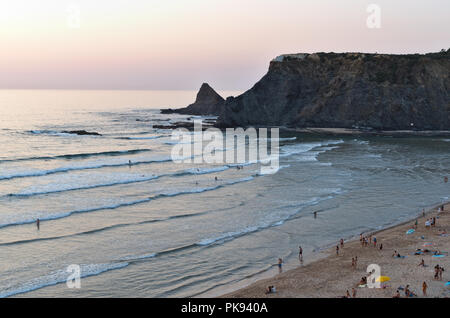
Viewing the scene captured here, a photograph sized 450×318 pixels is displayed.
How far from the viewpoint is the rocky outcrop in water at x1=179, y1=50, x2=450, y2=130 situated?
82.4m

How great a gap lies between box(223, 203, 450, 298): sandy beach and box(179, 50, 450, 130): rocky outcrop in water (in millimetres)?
61956

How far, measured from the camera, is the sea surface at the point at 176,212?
63.0ft

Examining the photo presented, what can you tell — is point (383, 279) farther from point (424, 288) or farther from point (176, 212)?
point (176, 212)

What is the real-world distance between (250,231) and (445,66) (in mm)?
75415

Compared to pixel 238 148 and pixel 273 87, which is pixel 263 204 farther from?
pixel 273 87

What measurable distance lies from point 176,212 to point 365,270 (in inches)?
510

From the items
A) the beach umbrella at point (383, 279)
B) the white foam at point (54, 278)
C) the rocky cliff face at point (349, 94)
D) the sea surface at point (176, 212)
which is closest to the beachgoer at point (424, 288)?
the beach umbrella at point (383, 279)

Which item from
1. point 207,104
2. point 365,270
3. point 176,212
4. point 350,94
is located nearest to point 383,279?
point 365,270

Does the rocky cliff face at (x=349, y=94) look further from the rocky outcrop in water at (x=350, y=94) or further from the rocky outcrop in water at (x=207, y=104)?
→ the rocky outcrop in water at (x=207, y=104)

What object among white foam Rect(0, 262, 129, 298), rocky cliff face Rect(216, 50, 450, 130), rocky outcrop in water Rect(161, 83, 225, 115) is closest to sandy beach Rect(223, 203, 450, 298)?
white foam Rect(0, 262, 129, 298)

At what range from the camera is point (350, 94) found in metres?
85.3

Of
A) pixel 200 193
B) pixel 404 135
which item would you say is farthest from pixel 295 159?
pixel 404 135

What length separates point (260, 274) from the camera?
19.7 meters

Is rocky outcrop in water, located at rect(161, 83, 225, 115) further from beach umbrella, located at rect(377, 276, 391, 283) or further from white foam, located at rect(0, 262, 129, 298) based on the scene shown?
beach umbrella, located at rect(377, 276, 391, 283)
